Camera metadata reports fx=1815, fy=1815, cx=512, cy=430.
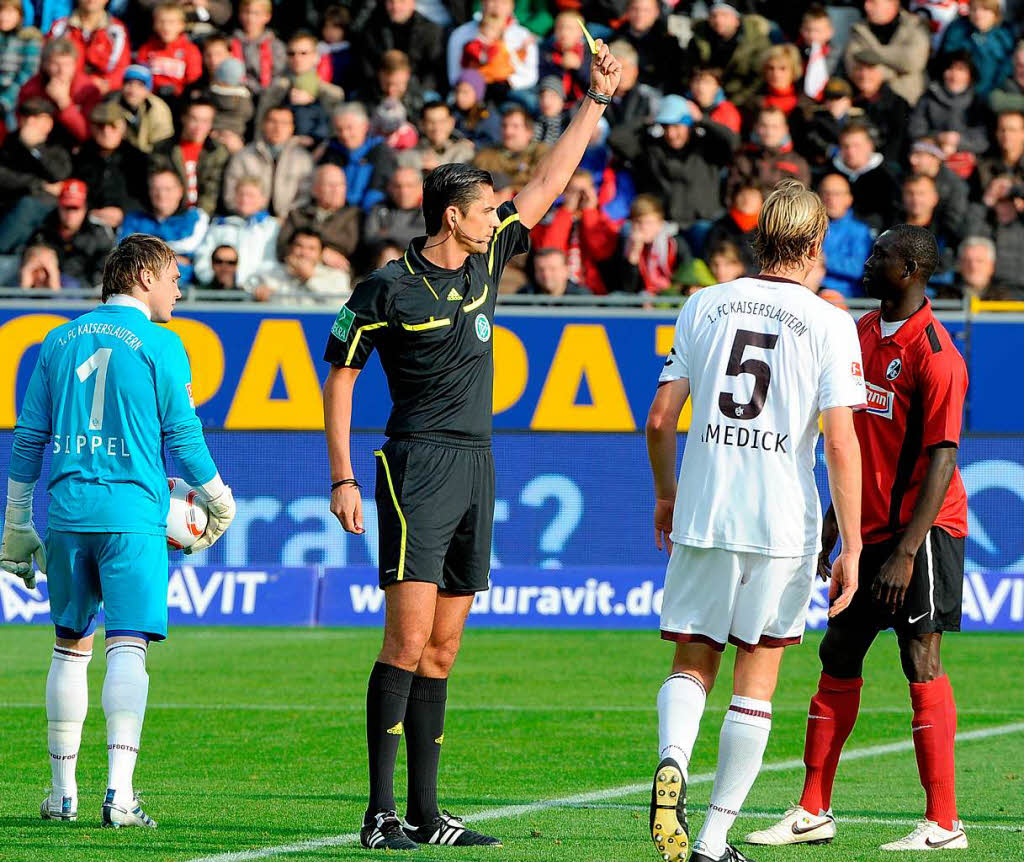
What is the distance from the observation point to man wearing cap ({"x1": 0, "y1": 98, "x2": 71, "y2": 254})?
722 inches

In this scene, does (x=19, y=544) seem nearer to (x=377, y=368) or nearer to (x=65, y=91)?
(x=377, y=368)

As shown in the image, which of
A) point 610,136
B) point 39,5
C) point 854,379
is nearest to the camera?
point 854,379

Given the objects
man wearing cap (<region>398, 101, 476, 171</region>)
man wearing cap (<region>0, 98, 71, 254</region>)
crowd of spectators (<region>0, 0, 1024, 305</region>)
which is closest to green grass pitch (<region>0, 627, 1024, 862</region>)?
crowd of spectators (<region>0, 0, 1024, 305</region>)

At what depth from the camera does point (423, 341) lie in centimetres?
659

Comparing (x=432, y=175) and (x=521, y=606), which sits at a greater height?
(x=432, y=175)

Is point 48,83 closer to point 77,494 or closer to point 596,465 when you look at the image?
point 596,465

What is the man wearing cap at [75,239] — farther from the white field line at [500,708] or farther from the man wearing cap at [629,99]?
the white field line at [500,708]

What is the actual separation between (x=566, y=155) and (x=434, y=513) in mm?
1524

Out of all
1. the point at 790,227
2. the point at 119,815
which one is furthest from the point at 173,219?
the point at 790,227

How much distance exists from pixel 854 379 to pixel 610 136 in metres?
13.2

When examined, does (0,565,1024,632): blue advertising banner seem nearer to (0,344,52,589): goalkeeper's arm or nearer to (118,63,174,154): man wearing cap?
(118,63,174,154): man wearing cap

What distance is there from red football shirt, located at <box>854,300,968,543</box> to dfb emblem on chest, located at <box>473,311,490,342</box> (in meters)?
1.44

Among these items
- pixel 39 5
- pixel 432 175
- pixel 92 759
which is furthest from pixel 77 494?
pixel 39 5

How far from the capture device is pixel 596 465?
15.6m
